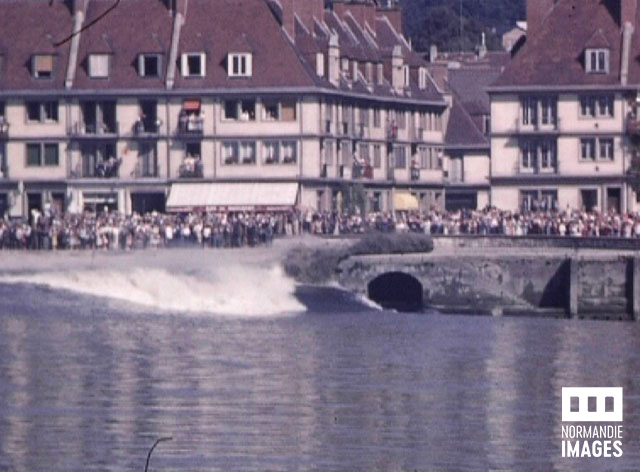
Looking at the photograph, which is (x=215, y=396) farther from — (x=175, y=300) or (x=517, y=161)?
(x=517, y=161)

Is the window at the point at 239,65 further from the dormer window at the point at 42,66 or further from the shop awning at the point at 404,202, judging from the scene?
the shop awning at the point at 404,202

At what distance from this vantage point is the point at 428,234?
345ft

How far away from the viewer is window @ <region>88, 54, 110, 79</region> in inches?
4754

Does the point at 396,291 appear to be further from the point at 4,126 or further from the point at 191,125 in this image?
the point at 4,126

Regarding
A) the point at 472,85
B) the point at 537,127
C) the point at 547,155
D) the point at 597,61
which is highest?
the point at 472,85

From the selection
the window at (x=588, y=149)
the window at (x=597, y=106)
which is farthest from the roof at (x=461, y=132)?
the window at (x=588, y=149)

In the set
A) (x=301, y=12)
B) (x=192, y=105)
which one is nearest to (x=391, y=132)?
(x=301, y=12)

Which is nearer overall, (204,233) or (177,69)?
(204,233)

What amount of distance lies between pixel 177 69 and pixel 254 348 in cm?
4982

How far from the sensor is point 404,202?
Result: 132 metres

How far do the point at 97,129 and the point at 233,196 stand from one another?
26.5 ft

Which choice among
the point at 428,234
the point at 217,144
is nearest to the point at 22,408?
the point at 428,234

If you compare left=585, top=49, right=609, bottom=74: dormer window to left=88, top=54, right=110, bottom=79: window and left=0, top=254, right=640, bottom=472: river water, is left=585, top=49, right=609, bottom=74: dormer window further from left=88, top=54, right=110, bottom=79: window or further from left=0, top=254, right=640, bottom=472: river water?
left=0, top=254, right=640, bottom=472: river water

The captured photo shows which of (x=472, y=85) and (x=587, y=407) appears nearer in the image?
(x=587, y=407)
